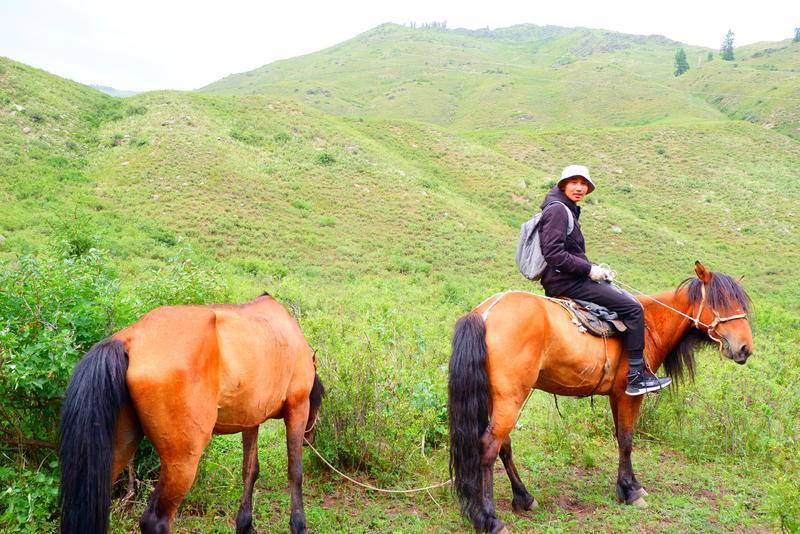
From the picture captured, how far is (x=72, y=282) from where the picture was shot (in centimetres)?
411

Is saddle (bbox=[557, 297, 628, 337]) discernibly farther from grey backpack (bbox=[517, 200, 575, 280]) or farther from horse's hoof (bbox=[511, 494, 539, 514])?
horse's hoof (bbox=[511, 494, 539, 514])

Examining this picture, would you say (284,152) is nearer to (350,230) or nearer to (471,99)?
(350,230)

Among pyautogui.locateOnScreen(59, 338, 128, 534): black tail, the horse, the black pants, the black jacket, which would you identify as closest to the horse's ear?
the black pants

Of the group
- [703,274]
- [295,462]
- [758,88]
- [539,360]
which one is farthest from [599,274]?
[758,88]

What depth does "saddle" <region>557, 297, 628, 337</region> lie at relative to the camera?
5.12 metres

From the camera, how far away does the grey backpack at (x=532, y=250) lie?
5289 millimetres

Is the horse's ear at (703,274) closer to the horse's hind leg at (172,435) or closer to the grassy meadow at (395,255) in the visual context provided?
the grassy meadow at (395,255)

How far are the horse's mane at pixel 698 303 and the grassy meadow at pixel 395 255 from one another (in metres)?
1.24

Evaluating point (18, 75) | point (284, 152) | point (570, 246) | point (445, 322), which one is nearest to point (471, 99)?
point (284, 152)

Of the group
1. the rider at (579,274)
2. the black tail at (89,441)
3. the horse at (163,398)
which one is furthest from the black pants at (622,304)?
the black tail at (89,441)

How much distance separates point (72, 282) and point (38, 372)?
86cm

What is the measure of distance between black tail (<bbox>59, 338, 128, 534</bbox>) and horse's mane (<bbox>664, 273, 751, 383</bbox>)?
5.40 meters

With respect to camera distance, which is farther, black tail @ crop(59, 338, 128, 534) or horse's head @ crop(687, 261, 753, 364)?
horse's head @ crop(687, 261, 753, 364)

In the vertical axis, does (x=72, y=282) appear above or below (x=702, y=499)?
above
